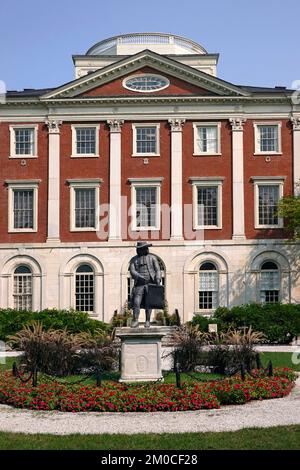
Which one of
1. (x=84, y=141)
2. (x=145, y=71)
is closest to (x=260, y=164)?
(x=145, y=71)

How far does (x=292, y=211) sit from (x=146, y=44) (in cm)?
1958

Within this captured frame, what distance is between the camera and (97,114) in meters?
41.9

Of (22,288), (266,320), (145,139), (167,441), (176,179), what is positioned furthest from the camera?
(145,139)

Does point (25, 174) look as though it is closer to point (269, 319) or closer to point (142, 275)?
point (269, 319)

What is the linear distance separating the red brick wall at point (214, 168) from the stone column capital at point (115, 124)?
3716 mm

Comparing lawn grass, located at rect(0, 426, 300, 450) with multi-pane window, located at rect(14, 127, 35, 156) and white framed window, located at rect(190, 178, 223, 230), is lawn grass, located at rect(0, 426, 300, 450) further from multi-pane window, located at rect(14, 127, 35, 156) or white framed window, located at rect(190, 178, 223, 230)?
multi-pane window, located at rect(14, 127, 35, 156)

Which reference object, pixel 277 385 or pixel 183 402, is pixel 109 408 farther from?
pixel 277 385

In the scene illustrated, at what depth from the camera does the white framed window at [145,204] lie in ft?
135

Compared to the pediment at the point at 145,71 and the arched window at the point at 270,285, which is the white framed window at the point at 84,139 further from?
the arched window at the point at 270,285

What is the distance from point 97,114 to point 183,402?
89.0 feet

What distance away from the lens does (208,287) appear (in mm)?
41219

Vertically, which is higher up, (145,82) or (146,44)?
(146,44)

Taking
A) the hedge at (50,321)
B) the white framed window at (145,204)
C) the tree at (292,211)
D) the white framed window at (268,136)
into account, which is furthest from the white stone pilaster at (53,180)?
the tree at (292,211)

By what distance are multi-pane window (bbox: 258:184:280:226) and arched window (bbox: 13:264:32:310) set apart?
13.7 m
